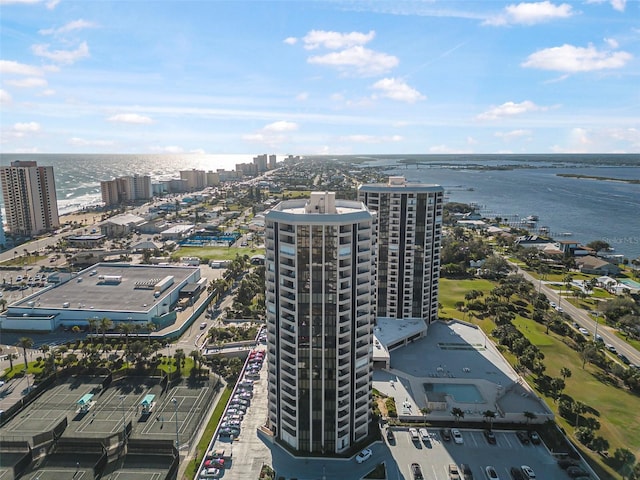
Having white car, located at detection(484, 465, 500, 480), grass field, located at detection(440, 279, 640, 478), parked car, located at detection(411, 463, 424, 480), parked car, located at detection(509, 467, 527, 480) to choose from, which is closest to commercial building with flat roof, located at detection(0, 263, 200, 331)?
parked car, located at detection(411, 463, 424, 480)

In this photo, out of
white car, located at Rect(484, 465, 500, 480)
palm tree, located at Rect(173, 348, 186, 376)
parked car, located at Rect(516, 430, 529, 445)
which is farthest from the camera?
palm tree, located at Rect(173, 348, 186, 376)

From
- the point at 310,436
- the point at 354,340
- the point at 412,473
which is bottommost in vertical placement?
the point at 412,473

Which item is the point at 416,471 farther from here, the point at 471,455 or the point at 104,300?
the point at 104,300

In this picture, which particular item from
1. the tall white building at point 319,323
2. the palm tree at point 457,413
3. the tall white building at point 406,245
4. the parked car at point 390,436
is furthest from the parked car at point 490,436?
the tall white building at point 406,245

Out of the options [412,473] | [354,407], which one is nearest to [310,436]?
[354,407]

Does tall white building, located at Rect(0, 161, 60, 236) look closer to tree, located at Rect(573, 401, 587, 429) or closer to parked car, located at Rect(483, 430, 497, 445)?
parked car, located at Rect(483, 430, 497, 445)

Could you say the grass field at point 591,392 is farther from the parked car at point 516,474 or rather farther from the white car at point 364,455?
the white car at point 364,455

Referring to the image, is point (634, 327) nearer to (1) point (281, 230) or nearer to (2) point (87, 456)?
(1) point (281, 230)
